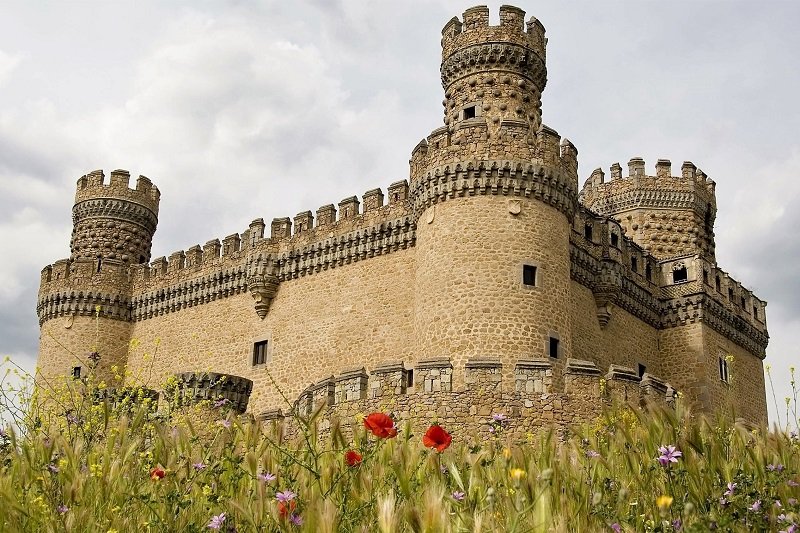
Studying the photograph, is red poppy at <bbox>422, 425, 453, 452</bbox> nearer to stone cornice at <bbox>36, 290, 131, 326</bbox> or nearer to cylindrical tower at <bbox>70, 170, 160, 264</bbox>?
stone cornice at <bbox>36, 290, 131, 326</bbox>

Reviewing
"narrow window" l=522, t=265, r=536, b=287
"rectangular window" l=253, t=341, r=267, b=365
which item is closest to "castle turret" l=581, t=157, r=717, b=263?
"narrow window" l=522, t=265, r=536, b=287

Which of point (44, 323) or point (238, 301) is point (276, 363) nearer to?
point (238, 301)

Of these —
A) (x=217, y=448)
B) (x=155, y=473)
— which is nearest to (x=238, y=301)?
(x=217, y=448)

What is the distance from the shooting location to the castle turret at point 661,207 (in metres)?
26.2

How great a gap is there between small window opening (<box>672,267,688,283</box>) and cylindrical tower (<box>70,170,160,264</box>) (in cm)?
1610

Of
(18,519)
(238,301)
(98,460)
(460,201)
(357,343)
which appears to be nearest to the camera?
(18,519)

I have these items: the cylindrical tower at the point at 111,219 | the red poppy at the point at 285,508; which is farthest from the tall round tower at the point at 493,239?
the cylindrical tower at the point at 111,219

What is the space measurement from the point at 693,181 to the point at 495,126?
11.3 m

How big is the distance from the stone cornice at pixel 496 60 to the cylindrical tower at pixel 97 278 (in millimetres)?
12498

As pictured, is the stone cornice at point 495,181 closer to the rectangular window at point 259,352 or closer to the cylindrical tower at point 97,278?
the rectangular window at point 259,352

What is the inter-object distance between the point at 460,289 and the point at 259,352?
804cm

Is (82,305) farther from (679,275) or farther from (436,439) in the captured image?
(436,439)

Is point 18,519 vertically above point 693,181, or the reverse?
point 693,181

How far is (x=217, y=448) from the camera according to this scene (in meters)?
7.00
